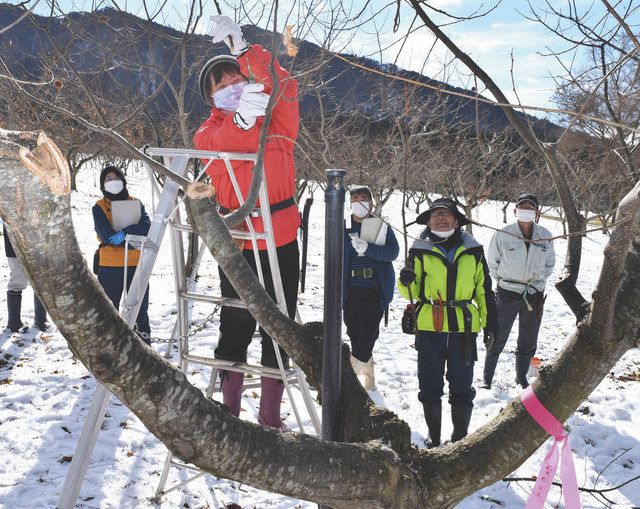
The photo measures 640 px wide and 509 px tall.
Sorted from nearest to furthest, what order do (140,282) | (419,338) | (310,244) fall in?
(140,282) → (419,338) → (310,244)

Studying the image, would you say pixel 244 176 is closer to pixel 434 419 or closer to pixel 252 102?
pixel 252 102

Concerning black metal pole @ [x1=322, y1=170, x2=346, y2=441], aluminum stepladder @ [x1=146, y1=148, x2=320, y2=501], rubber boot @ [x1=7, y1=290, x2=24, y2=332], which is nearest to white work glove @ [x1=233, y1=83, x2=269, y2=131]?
aluminum stepladder @ [x1=146, y1=148, x2=320, y2=501]

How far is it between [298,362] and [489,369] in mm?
3479

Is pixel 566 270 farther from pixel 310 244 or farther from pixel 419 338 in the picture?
pixel 310 244

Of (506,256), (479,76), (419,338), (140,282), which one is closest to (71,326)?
(479,76)

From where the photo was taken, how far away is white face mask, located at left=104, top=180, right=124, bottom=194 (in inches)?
182

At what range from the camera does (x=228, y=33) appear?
8.02 ft

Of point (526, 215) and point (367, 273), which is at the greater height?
point (526, 215)

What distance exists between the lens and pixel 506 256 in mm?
4555

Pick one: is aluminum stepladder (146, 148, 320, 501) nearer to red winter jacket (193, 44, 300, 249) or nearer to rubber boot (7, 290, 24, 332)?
red winter jacket (193, 44, 300, 249)

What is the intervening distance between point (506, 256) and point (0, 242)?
33.3 feet

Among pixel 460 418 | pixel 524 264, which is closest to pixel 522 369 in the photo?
pixel 524 264

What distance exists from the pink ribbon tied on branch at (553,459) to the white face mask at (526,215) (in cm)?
310

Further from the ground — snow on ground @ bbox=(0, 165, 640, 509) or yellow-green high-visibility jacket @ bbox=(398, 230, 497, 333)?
yellow-green high-visibility jacket @ bbox=(398, 230, 497, 333)
